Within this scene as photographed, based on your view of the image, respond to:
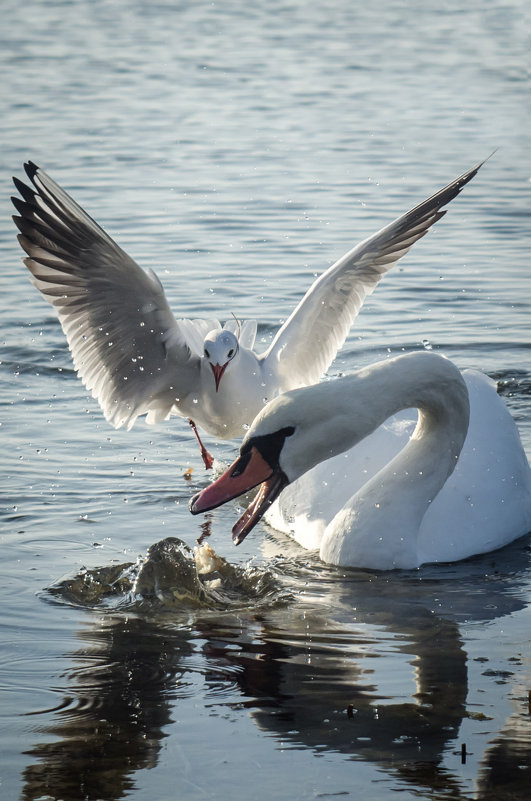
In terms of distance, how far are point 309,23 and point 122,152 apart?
12.8 m

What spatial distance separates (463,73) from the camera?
22.4m

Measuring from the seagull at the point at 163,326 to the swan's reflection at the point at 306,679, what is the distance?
209 centimetres

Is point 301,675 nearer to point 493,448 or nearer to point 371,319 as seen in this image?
point 493,448

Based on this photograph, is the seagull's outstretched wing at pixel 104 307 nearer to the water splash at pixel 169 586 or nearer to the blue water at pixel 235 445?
the blue water at pixel 235 445

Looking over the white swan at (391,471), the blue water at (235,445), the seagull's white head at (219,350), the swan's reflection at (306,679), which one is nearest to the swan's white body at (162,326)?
the seagull's white head at (219,350)

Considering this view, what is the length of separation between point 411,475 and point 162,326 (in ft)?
6.99

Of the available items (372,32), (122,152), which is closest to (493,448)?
(122,152)

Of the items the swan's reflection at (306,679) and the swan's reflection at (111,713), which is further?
the swan's reflection at (306,679)

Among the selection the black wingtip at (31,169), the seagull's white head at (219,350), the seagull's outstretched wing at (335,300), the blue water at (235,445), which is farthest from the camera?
the seagull's white head at (219,350)

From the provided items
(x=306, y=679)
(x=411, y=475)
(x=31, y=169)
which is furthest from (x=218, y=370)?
(x=306, y=679)

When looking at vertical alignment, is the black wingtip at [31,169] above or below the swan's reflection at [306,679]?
above

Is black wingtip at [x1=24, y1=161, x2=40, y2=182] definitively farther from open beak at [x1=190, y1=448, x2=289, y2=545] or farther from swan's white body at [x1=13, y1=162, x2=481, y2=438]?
open beak at [x1=190, y1=448, x2=289, y2=545]

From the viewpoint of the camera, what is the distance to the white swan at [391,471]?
5.61 metres

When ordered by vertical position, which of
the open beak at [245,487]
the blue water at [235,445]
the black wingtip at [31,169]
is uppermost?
the black wingtip at [31,169]
